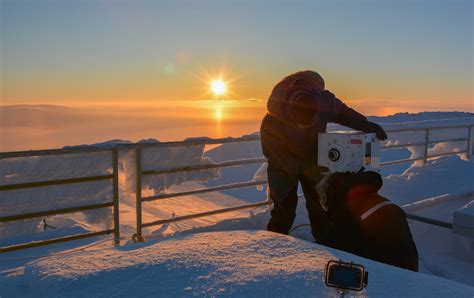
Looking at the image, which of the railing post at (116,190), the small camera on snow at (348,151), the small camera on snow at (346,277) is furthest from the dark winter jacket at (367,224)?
the railing post at (116,190)

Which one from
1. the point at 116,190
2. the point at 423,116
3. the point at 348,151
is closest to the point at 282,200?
the point at 348,151

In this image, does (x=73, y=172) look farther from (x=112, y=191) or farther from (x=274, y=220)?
(x=274, y=220)

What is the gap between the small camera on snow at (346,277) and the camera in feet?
6.86

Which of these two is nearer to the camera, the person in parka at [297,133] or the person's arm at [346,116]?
the person in parka at [297,133]

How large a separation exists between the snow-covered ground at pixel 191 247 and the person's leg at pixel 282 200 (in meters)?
0.86

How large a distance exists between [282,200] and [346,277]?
224 cm

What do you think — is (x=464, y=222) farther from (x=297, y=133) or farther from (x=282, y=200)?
(x=297, y=133)

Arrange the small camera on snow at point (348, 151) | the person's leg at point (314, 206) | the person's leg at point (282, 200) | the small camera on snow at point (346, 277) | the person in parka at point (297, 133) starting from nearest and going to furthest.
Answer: the small camera on snow at point (346, 277), the small camera on snow at point (348, 151), the person in parka at point (297, 133), the person's leg at point (314, 206), the person's leg at point (282, 200)

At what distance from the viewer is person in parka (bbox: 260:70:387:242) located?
4.09 meters

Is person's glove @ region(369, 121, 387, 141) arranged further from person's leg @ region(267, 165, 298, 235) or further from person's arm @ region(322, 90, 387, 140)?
person's leg @ region(267, 165, 298, 235)

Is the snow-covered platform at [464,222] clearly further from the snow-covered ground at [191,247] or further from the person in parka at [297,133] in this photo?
the person in parka at [297,133]

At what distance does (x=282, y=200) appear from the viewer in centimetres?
435

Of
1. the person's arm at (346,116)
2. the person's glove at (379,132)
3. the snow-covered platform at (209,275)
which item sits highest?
the person's arm at (346,116)

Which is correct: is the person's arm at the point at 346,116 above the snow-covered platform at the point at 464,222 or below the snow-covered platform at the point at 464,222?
above
